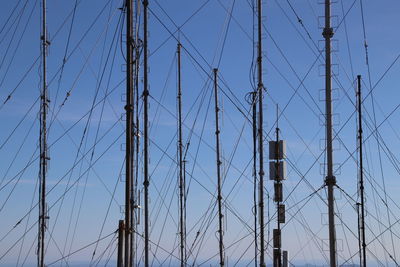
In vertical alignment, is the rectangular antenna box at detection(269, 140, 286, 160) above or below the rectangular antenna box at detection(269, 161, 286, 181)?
above

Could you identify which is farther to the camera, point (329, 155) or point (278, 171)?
point (278, 171)

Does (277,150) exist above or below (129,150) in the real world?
above

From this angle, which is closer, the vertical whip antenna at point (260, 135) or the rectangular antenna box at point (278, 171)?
the vertical whip antenna at point (260, 135)

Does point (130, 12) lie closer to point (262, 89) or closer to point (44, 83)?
point (262, 89)

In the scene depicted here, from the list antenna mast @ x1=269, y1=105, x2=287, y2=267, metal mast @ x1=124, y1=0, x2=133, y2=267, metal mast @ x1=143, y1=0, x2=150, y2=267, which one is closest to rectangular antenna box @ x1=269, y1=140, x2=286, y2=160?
antenna mast @ x1=269, y1=105, x2=287, y2=267

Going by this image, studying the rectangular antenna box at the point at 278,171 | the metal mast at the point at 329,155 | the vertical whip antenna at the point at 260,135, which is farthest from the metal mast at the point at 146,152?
the metal mast at the point at 329,155

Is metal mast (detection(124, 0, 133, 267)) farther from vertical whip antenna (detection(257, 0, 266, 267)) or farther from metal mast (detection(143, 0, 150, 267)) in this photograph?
vertical whip antenna (detection(257, 0, 266, 267))

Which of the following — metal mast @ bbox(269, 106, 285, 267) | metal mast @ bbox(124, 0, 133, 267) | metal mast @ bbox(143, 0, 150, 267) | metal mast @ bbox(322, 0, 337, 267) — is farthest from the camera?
metal mast @ bbox(269, 106, 285, 267)

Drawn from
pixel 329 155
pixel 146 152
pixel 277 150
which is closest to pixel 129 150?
pixel 146 152

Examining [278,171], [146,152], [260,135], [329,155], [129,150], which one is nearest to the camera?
[129,150]

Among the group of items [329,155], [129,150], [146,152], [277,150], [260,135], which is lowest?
[129,150]

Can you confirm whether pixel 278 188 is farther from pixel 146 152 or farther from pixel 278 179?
pixel 146 152

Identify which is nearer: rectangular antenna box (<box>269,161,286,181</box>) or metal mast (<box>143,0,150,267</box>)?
metal mast (<box>143,0,150,267</box>)

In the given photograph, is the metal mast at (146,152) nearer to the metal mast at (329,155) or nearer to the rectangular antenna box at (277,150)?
the rectangular antenna box at (277,150)
